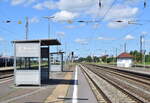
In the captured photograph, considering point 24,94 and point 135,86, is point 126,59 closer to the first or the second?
point 135,86

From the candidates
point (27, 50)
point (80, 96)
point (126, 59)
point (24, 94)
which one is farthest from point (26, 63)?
point (126, 59)

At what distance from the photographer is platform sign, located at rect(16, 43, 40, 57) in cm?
1975

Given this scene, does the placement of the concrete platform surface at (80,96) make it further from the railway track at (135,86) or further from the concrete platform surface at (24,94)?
the railway track at (135,86)

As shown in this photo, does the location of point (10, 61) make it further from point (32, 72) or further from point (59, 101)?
point (59, 101)

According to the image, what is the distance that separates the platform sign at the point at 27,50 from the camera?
64.8 feet

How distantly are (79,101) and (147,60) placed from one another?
5426 inches

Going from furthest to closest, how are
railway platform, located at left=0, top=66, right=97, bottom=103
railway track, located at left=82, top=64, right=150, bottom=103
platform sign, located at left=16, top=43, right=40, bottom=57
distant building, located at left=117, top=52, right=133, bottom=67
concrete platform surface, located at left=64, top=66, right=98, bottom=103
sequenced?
A: distant building, located at left=117, top=52, right=133, bottom=67, platform sign, located at left=16, top=43, right=40, bottom=57, railway track, located at left=82, top=64, right=150, bottom=103, concrete platform surface, located at left=64, top=66, right=98, bottom=103, railway platform, located at left=0, top=66, right=97, bottom=103

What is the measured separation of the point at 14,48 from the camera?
1983 centimetres

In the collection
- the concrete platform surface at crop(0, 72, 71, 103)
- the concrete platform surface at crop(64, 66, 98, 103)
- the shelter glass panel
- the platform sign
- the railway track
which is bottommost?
the railway track

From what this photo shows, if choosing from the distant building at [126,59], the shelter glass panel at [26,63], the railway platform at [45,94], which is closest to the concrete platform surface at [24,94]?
the railway platform at [45,94]

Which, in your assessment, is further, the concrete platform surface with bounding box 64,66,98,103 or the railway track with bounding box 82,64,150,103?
the railway track with bounding box 82,64,150,103

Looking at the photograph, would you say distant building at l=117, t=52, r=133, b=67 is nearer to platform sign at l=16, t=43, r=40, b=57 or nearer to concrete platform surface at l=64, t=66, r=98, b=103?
platform sign at l=16, t=43, r=40, b=57

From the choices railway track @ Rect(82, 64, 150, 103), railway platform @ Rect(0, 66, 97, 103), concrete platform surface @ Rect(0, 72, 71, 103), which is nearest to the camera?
concrete platform surface @ Rect(0, 72, 71, 103)

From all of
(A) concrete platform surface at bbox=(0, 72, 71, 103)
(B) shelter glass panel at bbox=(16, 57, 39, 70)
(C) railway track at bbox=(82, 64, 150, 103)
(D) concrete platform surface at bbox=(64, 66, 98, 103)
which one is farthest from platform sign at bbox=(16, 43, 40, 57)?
(C) railway track at bbox=(82, 64, 150, 103)
